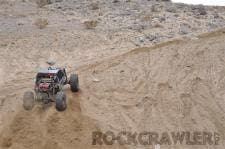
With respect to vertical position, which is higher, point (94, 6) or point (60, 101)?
point (94, 6)

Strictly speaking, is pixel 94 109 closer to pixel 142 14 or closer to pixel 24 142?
pixel 24 142

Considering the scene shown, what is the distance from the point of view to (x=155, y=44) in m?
25.1

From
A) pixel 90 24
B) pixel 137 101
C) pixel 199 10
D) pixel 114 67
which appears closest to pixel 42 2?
pixel 90 24

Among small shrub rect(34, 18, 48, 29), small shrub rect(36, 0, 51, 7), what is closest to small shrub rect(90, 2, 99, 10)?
small shrub rect(36, 0, 51, 7)

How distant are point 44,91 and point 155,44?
9.58 meters

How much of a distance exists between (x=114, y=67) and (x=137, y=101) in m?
3.70

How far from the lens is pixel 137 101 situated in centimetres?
1869

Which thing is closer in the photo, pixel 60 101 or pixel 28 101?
pixel 60 101

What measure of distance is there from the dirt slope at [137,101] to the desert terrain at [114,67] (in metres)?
0.04

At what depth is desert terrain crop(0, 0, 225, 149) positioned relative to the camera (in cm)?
1666

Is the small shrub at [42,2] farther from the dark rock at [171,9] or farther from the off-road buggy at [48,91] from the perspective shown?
the off-road buggy at [48,91]

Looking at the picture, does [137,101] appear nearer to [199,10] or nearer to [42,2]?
[199,10]

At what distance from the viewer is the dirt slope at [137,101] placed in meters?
16.0

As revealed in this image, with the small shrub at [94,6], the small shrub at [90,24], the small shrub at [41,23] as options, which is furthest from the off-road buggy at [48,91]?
the small shrub at [94,6]
